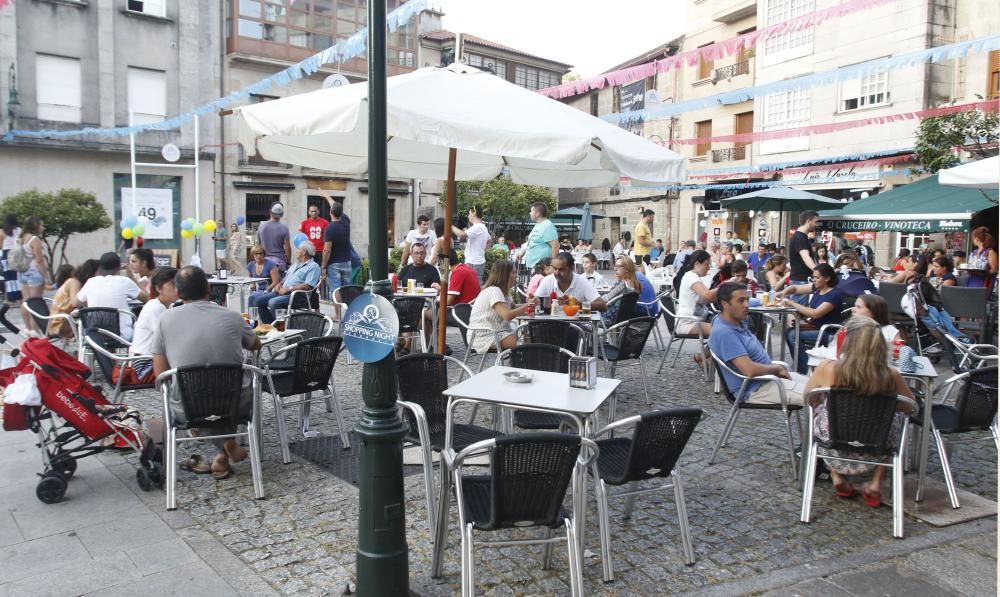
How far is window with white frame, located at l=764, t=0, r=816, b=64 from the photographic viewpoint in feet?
76.4

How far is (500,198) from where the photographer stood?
109ft

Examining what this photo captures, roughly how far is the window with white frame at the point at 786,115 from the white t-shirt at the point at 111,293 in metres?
21.7

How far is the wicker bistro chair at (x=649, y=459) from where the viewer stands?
3.51 m

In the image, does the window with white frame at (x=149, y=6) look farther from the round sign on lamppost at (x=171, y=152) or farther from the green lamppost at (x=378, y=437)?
the green lamppost at (x=378, y=437)

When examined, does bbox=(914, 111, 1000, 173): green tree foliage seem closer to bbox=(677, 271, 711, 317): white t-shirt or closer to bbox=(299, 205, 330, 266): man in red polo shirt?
bbox=(677, 271, 711, 317): white t-shirt

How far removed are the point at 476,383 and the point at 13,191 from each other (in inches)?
934

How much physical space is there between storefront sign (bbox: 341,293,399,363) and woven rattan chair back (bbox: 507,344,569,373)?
202 cm

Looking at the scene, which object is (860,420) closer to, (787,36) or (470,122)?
(470,122)

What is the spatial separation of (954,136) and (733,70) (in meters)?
13.9

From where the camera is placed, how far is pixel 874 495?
4.55 metres

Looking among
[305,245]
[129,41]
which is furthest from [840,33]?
[129,41]

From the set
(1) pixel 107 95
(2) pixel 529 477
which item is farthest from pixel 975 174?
(1) pixel 107 95

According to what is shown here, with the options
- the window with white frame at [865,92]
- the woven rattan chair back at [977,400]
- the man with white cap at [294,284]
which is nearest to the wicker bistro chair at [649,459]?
the woven rattan chair back at [977,400]

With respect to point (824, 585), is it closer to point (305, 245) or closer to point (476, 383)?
point (476, 383)
